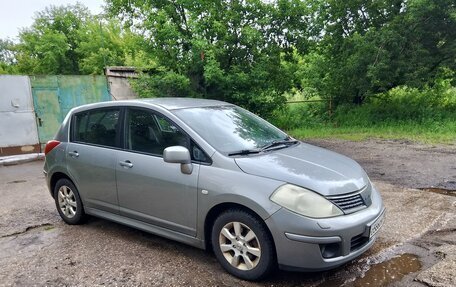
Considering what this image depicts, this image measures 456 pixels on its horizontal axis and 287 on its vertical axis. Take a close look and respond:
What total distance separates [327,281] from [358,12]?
13310 mm

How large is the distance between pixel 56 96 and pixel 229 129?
30.7ft

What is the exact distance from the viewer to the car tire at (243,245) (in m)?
2.86

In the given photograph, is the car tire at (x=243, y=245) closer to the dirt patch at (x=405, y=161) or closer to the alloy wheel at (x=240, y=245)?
the alloy wheel at (x=240, y=245)

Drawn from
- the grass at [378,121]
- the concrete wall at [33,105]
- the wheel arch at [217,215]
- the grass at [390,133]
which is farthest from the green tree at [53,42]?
the wheel arch at [217,215]

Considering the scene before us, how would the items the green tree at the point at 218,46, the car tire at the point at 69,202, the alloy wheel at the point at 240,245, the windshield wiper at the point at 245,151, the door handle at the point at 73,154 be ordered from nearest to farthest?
1. the alloy wheel at the point at 240,245
2. the windshield wiper at the point at 245,151
3. the door handle at the point at 73,154
4. the car tire at the point at 69,202
5. the green tree at the point at 218,46

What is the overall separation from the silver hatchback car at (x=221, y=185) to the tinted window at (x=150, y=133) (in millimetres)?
11

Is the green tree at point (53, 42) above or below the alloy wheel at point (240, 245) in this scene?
above

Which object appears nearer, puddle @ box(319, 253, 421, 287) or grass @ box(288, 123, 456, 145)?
puddle @ box(319, 253, 421, 287)

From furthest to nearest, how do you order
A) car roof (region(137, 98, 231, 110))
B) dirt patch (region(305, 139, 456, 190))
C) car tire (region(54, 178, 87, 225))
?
dirt patch (region(305, 139, 456, 190)), car tire (region(54, 178, 87, 225)), car roof (region(137, 98, 231, 110))

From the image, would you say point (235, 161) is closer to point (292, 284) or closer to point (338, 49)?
point (292, 284)

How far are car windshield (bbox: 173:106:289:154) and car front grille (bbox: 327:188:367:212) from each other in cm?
95

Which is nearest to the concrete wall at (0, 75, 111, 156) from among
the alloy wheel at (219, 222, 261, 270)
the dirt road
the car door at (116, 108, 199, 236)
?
the dirt road

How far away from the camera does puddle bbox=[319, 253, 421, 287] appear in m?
2.97

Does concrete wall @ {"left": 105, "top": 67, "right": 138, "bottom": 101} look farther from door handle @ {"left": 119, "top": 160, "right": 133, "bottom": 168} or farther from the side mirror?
the side mirror
